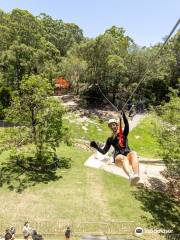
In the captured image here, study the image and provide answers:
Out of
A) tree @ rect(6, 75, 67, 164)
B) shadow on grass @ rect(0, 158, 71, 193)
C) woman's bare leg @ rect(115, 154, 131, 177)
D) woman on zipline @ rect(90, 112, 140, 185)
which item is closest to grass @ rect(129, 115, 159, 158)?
shadow on grass @ rect(0, 158, 71, 193)

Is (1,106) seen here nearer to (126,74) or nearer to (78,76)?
(78,76)

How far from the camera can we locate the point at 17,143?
101 ft

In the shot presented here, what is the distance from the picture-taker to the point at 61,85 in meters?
63.2

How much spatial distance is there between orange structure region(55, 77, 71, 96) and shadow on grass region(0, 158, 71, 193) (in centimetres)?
3006

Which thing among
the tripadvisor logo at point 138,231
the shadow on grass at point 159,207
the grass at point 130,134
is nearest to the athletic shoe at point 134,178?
the tripadvisor logo at point 138,231

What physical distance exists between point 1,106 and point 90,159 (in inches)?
688

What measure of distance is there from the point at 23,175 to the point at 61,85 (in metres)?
34.8

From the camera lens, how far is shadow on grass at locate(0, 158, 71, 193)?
2873 cm

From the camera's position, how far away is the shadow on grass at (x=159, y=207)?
25.4 meters

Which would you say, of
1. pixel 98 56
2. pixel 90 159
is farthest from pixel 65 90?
pixel 90 159

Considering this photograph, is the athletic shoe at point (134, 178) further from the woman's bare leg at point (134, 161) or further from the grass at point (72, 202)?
the grass at point (72, 202)

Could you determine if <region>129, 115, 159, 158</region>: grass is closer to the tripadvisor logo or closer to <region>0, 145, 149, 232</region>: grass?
<region>0, 145, 149, 232</region>: grass

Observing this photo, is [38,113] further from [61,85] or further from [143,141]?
[61,85]

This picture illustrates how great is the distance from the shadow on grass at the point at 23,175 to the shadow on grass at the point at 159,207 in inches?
314
